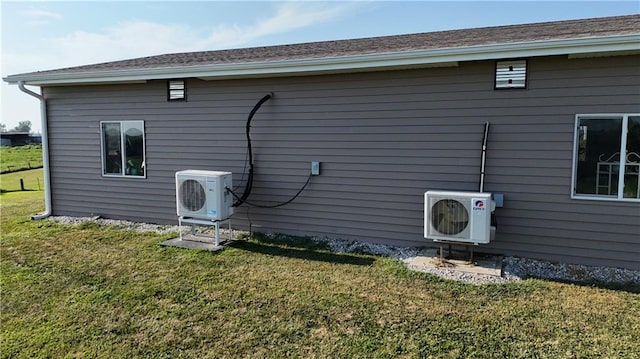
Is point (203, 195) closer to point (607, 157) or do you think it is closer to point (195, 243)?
point (195, 243)

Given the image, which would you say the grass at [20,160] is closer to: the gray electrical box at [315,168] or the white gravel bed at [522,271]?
the gray electrical box at [315,168]

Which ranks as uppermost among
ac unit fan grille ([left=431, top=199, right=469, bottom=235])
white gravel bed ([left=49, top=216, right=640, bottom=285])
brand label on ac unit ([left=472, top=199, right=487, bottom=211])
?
brand label on ac unit ([left=472, top=199, right=487, bottom=211])

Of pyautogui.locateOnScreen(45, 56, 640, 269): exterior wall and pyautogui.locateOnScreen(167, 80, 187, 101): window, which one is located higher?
pyautogui.locateOnScreen(167, 80, 187, 101): window

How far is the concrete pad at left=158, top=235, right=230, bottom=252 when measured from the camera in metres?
5.00

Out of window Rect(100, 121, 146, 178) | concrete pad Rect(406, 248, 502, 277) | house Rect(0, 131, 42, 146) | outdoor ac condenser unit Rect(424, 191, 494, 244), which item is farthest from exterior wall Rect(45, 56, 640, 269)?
house Rect(0, 131, 42, 146)

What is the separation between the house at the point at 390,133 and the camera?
4.14 metres

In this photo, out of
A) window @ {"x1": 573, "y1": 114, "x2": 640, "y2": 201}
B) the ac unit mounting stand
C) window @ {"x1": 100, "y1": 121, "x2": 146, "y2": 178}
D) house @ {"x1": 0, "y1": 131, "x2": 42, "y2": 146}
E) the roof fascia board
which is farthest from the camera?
house @ {"x1": 0, "y1": 131, "x2": 42, "y2": 146}

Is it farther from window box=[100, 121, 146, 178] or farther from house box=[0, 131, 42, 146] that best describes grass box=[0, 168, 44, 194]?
house box=[0, 131, 42, 146]

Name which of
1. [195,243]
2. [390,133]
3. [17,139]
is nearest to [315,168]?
[390,133]

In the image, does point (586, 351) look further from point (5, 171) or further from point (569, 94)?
point (5, 171)

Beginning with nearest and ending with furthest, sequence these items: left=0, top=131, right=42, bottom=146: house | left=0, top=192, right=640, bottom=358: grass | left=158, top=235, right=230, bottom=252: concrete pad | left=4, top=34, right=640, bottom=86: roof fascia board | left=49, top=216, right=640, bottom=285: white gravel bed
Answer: left=0, top=192, right=640, bottom=358: grass → left=4, top=34, right=640, bottom=86: roof fascia board → left=49, top=216, right=640, bottom=285: white gravel bed → left=158, top=235, right=230, bottom=252: concrete pad → left=0, top=131, right=42, bottom=146: house

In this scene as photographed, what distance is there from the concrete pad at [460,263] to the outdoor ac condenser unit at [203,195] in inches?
96.5

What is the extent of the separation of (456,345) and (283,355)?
3.74 ft

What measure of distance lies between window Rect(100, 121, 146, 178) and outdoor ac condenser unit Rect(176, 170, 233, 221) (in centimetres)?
154
